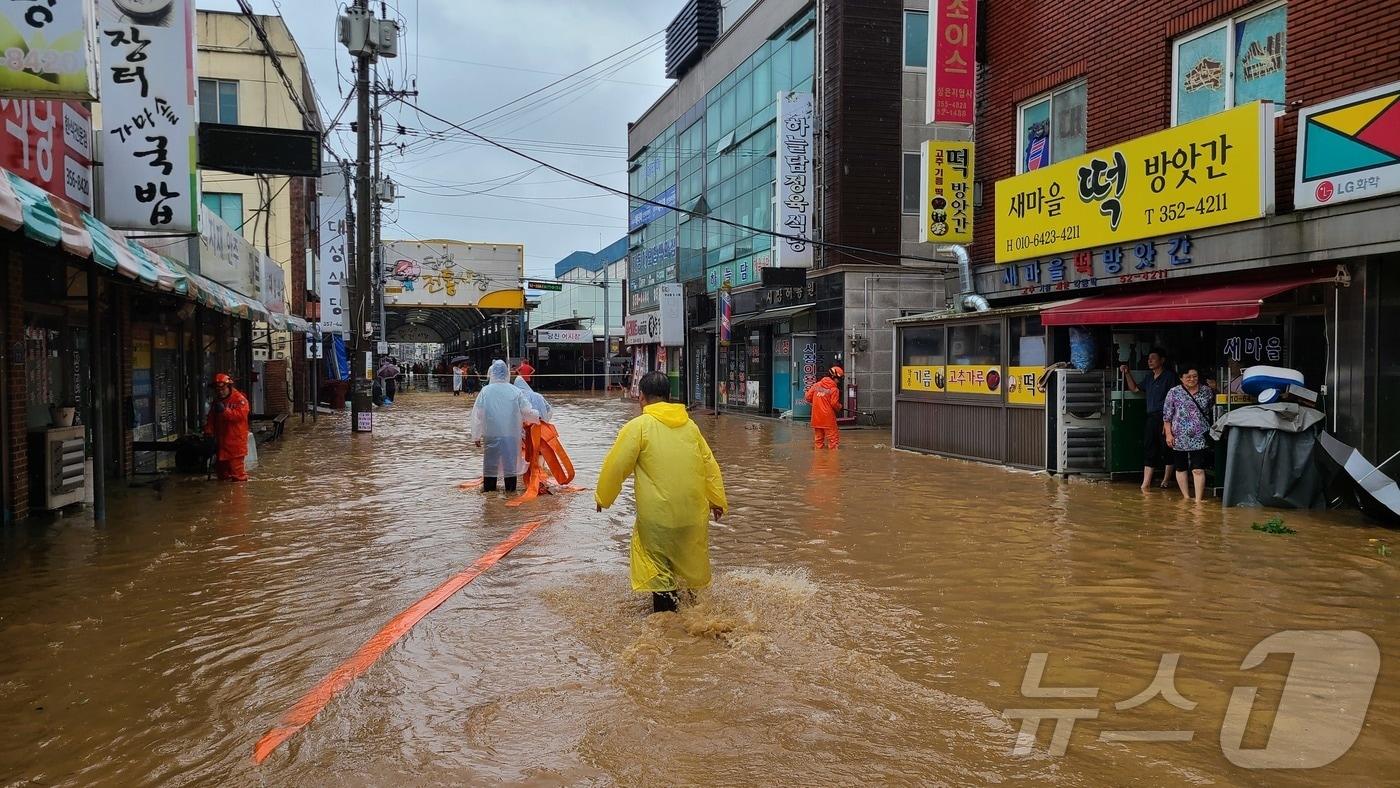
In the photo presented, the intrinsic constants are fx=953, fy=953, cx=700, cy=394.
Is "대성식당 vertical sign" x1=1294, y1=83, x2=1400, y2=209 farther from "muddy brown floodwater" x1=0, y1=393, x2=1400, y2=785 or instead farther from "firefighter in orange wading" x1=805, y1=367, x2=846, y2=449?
"firefighter in orange wading" x1=805, y1=367, x2=846, y2=449

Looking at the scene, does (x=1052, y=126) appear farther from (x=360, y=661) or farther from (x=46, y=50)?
(x=360, y=661)

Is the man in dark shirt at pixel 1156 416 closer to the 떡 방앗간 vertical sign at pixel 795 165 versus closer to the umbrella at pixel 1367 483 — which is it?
the umbrella at pixel 1367 483

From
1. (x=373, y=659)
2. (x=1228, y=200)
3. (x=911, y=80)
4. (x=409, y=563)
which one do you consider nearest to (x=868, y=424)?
(x=911, y=80)

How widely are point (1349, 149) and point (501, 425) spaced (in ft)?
31.3

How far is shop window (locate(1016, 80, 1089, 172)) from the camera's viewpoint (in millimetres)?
14281

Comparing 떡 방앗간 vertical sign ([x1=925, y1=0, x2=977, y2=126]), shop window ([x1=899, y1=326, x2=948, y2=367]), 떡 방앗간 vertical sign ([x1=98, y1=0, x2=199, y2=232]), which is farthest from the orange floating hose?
떡 방앗간 vertical sign ([x1=925, y1=0, x2=977, y2=126])

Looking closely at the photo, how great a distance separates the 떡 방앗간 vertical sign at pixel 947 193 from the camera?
16073 mm

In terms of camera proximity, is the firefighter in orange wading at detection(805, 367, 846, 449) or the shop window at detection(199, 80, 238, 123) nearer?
the firefighter in orange wading at detection(805, 367, 846, 449)

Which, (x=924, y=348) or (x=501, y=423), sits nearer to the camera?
(x=501, y=423)

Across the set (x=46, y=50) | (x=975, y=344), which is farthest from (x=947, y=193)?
(x=46, y=50)

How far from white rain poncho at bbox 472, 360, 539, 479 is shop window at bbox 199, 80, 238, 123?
20574 mm

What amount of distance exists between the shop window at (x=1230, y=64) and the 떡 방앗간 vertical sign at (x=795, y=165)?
11322 millimetres

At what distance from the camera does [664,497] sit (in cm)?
571

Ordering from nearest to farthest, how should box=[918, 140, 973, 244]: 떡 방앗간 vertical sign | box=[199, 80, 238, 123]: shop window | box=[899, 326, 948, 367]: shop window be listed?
box=[899, 326, 948, 367]: shop window → box=[918, 140, 973, 244]: 떡 방앗간 vertical sign → box=[199, 80, 238, 123]: shop window
